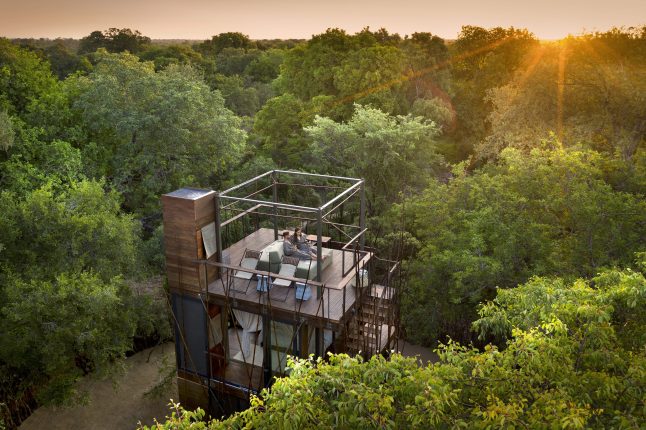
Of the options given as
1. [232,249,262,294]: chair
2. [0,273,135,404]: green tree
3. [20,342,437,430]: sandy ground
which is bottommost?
[20,342,437,430]: sandy ground

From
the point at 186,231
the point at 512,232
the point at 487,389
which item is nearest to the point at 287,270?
the point at 186,231

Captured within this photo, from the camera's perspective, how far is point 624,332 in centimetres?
787

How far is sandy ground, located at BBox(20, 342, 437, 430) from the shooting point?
14109 mm

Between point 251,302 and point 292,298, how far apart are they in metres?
0.99

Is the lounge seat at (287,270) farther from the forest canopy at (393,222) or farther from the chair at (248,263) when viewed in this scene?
the forest canopy at (393,222)

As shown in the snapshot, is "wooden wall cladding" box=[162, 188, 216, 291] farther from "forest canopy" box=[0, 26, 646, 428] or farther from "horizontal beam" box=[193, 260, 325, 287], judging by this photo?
"forest canopy" box=[0, 26, 646, 428]

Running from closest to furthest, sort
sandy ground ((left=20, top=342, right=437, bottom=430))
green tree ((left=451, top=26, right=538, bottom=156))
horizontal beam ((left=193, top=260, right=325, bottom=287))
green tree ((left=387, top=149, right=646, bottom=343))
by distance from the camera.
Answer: horizontal beam ((left=193, top=260, right=325, bottom=287)) < sandy ground ((left=20, top=342, right=437, bottom=430)) < green tree ((left=387, top=149, right=646, bottom=343)) < green tree ((left=451, top=26, right=538, bottom=156))

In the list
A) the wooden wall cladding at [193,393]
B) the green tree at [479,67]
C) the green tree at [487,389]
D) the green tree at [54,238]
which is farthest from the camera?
the green tree at [479,67]

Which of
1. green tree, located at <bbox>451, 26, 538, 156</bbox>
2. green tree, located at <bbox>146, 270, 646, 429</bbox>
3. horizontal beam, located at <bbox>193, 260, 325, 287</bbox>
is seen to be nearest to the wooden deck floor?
horizontal beam, located at <bbox>193, 260, 325, 287</bbox>

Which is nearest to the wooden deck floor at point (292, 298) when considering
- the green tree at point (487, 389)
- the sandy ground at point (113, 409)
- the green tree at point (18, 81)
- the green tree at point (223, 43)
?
the sandy ground at point (113, 409)

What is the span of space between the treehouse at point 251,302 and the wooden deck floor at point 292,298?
24mm

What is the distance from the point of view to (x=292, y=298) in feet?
40.2

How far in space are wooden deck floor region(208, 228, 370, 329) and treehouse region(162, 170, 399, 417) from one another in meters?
0.02

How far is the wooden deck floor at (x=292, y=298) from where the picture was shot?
457 inches
